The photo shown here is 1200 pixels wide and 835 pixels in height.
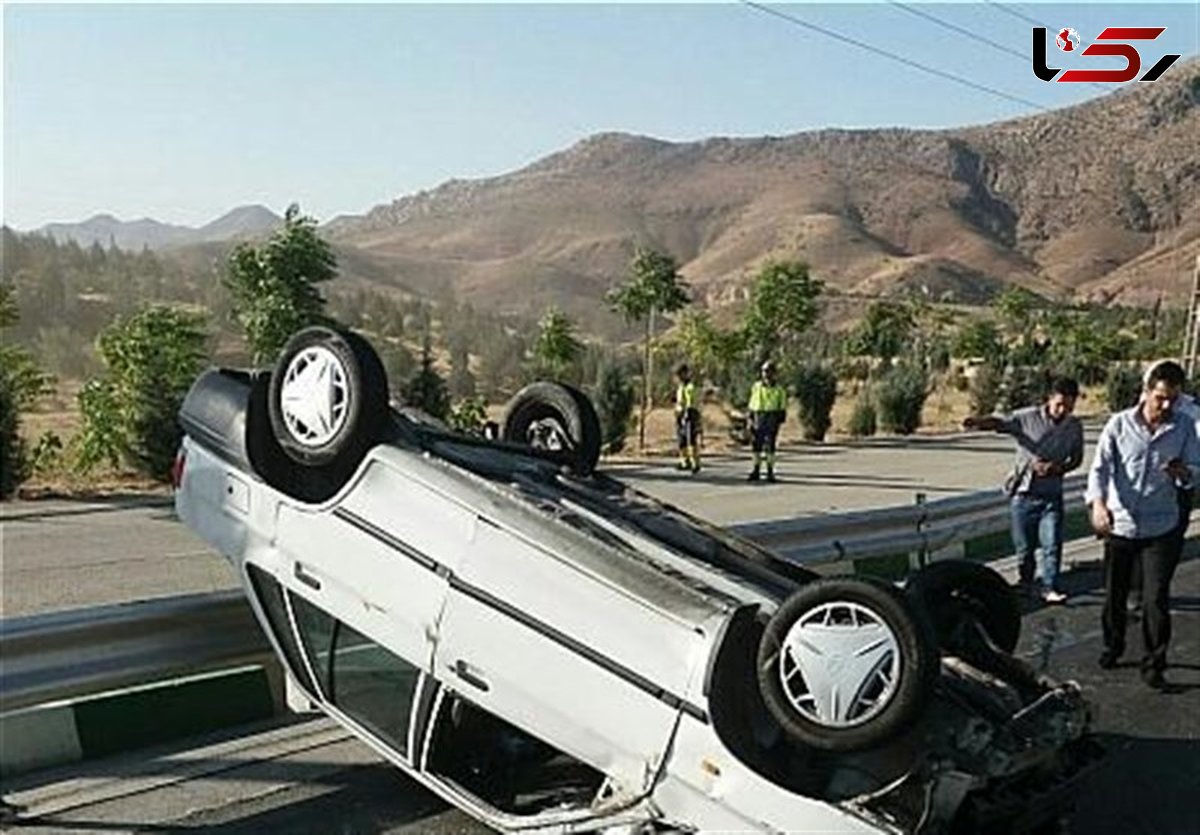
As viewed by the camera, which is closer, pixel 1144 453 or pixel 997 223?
pixel 1144 453

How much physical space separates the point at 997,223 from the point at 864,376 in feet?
351

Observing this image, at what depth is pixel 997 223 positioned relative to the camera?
15275 cm

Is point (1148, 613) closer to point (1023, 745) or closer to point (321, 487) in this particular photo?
point (1023, 745)

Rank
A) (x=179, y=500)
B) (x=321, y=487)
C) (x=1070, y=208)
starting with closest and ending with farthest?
(x=321, y=487), (x=179, y=500), (x=1070, y=208)

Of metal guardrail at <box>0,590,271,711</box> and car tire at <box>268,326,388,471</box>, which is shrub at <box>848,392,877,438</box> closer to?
metal guardrail at <box>0,590,271,711</box>

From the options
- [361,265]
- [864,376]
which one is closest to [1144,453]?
[864,376]

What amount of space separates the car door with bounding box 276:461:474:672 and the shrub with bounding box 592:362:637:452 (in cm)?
2490

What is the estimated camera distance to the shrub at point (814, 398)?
3288cm

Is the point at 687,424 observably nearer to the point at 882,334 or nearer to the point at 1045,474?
the point at 1045,474

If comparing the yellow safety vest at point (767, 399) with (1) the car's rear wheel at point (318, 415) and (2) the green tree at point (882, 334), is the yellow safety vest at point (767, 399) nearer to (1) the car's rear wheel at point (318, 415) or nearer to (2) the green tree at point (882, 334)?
(1) the car's rear wheel at point (318, 415)

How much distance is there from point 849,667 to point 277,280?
21204mm

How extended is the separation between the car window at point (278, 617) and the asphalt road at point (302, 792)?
1.58 feet

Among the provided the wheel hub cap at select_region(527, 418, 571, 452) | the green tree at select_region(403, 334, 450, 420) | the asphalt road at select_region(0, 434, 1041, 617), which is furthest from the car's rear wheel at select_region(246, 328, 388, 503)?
the green tree at select_region(403, 334, 450, 420)

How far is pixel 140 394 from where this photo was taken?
22.3 meters
